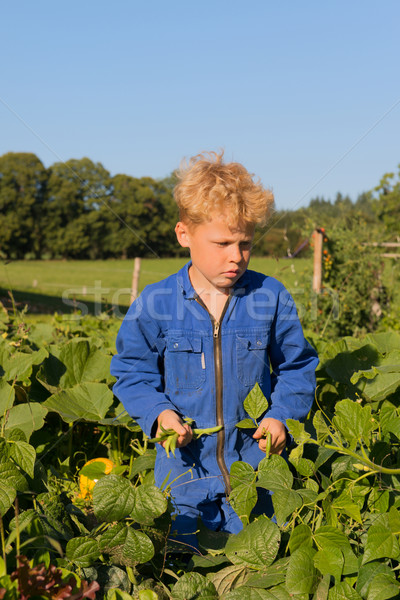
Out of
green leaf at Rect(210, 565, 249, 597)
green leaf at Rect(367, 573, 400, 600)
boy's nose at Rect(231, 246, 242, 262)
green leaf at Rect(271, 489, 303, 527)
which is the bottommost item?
green leaf at Rect(210, 565, 249, 597)

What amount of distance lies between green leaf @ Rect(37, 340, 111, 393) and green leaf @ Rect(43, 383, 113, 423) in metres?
0.15

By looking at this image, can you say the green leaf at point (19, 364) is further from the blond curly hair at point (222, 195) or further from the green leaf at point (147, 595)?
the green leaf at point (147, 595)

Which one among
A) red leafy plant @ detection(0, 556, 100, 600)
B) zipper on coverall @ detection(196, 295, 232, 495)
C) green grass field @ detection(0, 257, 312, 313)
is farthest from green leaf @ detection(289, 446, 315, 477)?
green grass field @ detection(0, 257, 312, 313)

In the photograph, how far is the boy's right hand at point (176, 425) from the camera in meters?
1.84

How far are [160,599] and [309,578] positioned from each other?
1.33 feet

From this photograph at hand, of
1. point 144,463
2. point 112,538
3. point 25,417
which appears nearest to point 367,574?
point 112,538

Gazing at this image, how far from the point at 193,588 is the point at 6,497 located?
553 mm

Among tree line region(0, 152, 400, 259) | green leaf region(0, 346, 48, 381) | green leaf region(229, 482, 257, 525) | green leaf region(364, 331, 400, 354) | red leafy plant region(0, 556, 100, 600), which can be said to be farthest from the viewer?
tree line region(0, 152, 400, 259)

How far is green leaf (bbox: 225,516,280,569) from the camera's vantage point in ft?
5.19

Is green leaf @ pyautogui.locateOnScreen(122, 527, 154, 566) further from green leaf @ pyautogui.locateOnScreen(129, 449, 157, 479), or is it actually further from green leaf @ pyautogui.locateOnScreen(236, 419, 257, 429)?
green leaf @ pyautogui.locateOnScreen(129, 449, 157, 479)

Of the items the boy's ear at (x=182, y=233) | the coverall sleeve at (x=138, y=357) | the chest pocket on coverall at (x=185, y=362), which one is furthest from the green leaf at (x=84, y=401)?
the boy's ear at (x=182, y=233)

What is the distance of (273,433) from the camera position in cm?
195

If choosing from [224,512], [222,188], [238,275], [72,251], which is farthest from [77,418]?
[72,251]

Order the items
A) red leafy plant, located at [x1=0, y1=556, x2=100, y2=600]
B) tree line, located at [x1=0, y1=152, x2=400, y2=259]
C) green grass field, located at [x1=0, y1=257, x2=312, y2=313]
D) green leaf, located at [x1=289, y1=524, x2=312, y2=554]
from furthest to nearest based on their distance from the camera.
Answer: tree line, located at [x1=0, y1=152, x2=400, y2=259], green grass field, located at [x1=0, y1=257, x2=312, y2=313], green leaf, located at [x1=289, y1=524, x2=312, y2=554], red leafy plant, located at [x1=0, y1=556, x2=100, y2=600]
